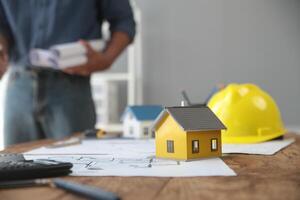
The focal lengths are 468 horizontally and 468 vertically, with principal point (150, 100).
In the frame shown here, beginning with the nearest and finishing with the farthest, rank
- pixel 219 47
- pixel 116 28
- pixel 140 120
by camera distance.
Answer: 1. pixel 140 120
2. pixel 116 28
3. pixel 219 47

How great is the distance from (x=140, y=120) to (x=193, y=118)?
1.54 ft

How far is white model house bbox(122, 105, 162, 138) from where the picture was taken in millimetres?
1171

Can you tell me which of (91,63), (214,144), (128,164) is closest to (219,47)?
(91,63)

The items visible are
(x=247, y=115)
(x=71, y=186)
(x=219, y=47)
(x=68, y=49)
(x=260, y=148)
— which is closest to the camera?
(x=71, y=186)

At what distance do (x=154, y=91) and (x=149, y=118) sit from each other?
5.80 feet

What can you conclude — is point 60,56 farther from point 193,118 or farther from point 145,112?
point 193,118

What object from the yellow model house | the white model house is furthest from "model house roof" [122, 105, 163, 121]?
the yellow model house

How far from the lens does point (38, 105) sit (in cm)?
129

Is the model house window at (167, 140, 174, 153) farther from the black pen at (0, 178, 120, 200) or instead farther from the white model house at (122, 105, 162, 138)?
the white model house at (122, 105, 162, 138)

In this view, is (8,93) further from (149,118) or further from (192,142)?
(192,142)

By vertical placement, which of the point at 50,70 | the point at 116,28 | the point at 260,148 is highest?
the point at 116,28

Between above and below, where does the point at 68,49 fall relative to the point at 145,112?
above

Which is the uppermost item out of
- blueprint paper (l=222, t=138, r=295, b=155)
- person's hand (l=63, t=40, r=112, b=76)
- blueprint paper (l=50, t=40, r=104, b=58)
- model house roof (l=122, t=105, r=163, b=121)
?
blueprint paper (l=50, t=40, r=104, b=58)

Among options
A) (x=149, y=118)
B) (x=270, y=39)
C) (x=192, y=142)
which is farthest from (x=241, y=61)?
(x=192, y=142)
